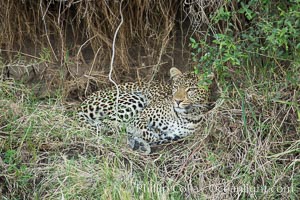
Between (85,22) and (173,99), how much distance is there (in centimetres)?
→ 115

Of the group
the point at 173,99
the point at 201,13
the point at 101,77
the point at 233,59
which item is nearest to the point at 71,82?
Answer: the point at 101,77

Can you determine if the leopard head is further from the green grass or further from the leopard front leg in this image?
the green grass

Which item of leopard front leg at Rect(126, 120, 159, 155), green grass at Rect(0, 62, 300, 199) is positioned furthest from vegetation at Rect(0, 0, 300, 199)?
leopard front leg at Rect(126, 120, 159, 155)

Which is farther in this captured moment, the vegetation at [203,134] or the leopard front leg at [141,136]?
the leopard front leg at [141,136]

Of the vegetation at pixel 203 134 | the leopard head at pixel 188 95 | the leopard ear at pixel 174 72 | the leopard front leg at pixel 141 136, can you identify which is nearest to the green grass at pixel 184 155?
the vegetation at pixel 203 134

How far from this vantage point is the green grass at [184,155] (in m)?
6.23

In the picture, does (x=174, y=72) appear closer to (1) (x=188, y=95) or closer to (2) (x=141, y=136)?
(1) (x=188, y=95)

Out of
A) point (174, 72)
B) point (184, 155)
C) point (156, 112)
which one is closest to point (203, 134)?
point (184, 155)

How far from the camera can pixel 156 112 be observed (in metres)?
7.65

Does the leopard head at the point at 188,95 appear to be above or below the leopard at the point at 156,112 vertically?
above

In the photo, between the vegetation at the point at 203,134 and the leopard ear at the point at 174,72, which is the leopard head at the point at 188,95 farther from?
the vegetation at the point at 203,134

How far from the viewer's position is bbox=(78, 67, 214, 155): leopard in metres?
7.45

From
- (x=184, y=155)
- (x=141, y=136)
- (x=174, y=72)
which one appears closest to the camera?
(x=184, y=155)

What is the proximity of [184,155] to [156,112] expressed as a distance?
3.07 ft
